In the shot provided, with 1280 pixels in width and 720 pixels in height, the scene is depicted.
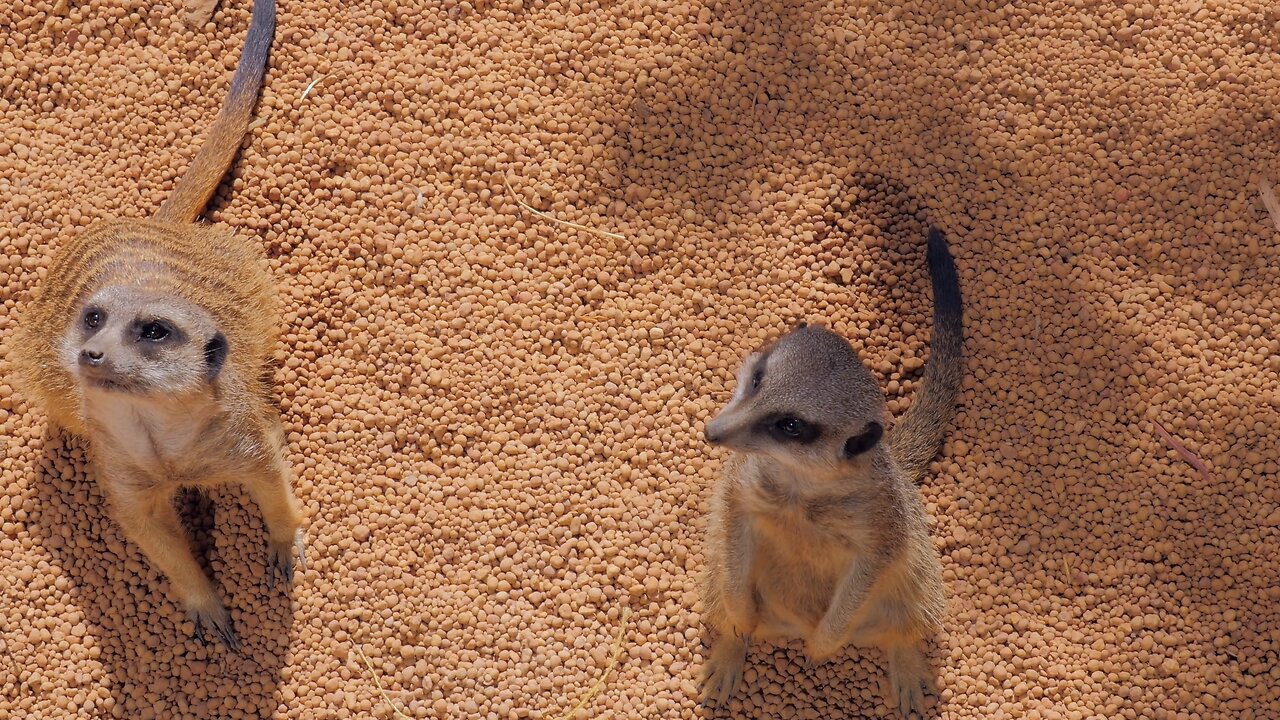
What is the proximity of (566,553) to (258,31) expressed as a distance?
1.89m

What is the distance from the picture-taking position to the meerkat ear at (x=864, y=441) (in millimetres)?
2336

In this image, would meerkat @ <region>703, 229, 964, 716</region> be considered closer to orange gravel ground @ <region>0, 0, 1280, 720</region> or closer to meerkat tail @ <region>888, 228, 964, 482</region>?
meerkat tail @ <region>888, 228, 964, 482</region>

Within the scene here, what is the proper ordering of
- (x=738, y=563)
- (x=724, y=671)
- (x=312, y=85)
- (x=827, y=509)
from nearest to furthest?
(x=827, y=509) → (x=738, y=563) → (x=724, y=671) → (x=312, y=85)

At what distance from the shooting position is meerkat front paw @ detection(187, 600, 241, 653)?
3066mm

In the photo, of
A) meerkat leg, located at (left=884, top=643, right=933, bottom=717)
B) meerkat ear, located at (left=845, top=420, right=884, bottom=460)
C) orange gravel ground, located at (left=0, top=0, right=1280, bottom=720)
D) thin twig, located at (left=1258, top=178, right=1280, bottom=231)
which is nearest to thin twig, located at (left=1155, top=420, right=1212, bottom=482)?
orange gravel ground, located at (left=0, top=0, right=1280, bottom=720)

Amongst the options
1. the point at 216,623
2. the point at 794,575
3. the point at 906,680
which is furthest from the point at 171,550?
the point at 906,680

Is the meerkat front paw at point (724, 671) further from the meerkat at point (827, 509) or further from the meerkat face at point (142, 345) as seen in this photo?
the meerkat face at point (142, 345)

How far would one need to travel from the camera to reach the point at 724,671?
3.04 m

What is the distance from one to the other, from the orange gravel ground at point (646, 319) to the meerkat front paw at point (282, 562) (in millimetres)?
38

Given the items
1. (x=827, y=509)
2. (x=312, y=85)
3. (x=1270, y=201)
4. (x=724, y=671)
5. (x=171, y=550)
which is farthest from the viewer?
(x=312, y=85)

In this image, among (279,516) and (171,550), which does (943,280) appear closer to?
(279,516)

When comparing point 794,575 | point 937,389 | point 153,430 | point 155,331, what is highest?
point 937,389

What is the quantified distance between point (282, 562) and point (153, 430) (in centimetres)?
58

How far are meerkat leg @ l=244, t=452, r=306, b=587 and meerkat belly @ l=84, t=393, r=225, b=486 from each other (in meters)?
0.15
